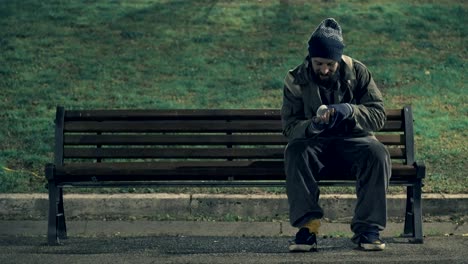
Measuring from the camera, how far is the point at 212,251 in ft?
22.9

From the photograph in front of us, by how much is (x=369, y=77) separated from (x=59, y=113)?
2093 millimetres

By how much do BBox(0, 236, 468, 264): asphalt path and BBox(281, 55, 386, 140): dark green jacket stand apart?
2.35 ft

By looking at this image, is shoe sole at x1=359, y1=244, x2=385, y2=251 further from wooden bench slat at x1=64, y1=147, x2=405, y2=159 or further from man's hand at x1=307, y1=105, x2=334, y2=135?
wooden bench slat at x1=64, y1=147, x2=405, y2=159

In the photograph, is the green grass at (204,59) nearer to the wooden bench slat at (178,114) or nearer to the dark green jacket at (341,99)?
the wooden bench slat at (178,114)

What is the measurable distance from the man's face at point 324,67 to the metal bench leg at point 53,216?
1.82 meters

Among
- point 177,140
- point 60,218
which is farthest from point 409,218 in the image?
point 60,218

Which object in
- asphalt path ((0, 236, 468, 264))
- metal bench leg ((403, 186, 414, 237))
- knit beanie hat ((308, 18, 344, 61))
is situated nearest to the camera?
asphalt path ((0, 236, 468, 264))

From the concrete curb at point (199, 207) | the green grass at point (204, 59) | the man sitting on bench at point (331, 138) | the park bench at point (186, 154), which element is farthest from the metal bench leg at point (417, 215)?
the green grass at point (204, 59)

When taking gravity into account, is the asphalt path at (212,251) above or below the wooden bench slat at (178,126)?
below

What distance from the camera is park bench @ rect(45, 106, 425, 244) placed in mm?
7359

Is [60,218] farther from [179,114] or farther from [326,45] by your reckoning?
[326,45]

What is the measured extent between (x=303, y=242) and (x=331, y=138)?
2.29 feet

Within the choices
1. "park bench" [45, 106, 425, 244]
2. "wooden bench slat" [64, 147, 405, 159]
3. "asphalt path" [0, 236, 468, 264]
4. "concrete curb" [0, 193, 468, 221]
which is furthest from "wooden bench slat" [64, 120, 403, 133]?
"concrete curb" [0, 193, 468, 221]

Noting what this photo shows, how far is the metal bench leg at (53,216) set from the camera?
7.36m
